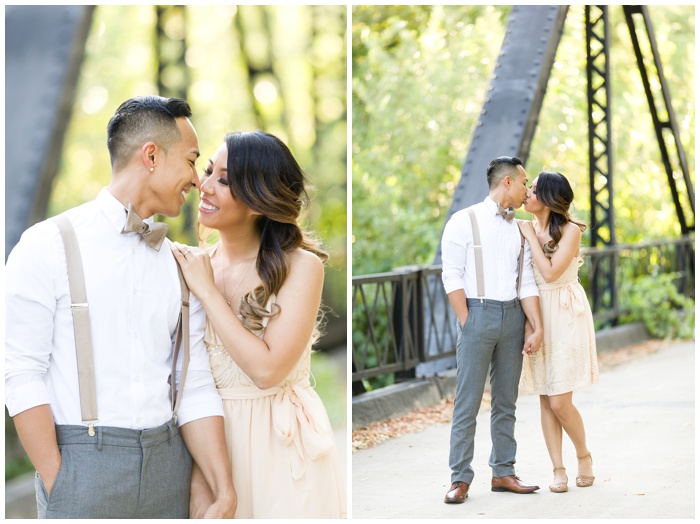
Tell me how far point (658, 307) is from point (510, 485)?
3.45 m

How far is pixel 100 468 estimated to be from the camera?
2.26 m

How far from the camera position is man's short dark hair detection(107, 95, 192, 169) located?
2314 millimetres

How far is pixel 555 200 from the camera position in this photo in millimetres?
3580

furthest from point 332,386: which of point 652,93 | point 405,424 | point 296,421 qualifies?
point 296,421

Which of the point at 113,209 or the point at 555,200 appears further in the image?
the point at 555,200

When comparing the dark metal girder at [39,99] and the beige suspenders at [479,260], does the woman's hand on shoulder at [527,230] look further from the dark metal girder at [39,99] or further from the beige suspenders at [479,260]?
the dark metal girder at [39,99]

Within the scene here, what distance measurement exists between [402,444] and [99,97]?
7382 mm

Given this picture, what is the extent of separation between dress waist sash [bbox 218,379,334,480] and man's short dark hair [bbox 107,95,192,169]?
733 mm

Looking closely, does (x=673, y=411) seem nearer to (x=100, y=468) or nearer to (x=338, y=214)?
(x=100, y=468)

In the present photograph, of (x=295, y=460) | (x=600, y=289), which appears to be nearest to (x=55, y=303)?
(x=295, y=460)

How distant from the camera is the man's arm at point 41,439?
7.07 ft

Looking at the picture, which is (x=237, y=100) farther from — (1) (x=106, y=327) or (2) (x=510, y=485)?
(1) (x=106, y=327)

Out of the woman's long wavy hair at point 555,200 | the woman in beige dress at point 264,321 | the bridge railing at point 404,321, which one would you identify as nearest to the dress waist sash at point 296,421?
the woman in beige dress at point 264,321

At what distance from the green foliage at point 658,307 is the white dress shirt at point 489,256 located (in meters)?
3.05
